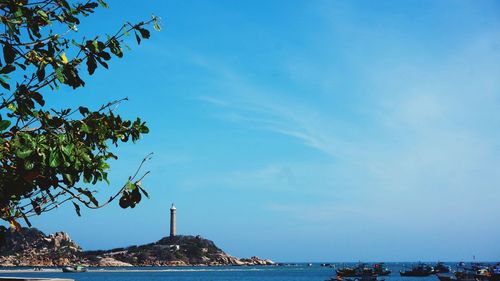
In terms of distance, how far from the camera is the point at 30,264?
19412cm

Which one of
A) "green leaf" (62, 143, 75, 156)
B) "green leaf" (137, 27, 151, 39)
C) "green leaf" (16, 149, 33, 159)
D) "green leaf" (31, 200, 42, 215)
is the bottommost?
"green leaf" (31, 200, 42, 215)

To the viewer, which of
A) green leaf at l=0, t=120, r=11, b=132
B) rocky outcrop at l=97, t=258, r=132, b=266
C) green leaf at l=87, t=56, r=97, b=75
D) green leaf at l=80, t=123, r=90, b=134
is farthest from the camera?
rocky outcrop at l=97, t=258, r=132, b=266

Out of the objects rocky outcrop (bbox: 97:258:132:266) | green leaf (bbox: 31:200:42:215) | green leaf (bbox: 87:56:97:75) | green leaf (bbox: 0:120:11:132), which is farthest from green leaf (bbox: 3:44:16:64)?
rocky outcrop (bbox: 97:258:132:266)

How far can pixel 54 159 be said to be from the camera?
180 inches

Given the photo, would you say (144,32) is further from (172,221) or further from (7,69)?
(172,221)

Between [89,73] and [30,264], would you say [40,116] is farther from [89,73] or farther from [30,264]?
[30,264]

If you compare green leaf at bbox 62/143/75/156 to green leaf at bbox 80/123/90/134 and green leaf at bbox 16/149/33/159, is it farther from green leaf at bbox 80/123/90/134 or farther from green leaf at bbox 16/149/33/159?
green leaf at bbox 80/123/90/134

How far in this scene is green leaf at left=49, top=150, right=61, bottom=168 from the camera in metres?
4.56

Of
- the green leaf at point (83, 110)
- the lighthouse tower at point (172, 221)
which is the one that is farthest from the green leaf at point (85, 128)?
the lighthouse tower at point (172, 221)

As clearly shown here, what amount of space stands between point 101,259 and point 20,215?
19834cm

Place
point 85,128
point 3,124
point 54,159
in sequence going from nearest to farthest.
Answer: point 3,124
point 54,159
point 85,128

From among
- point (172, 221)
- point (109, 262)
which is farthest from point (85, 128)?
point (109, 262)

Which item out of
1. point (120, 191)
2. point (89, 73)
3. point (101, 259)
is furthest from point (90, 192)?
point (101, 259)

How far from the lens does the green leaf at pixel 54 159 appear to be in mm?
4559
